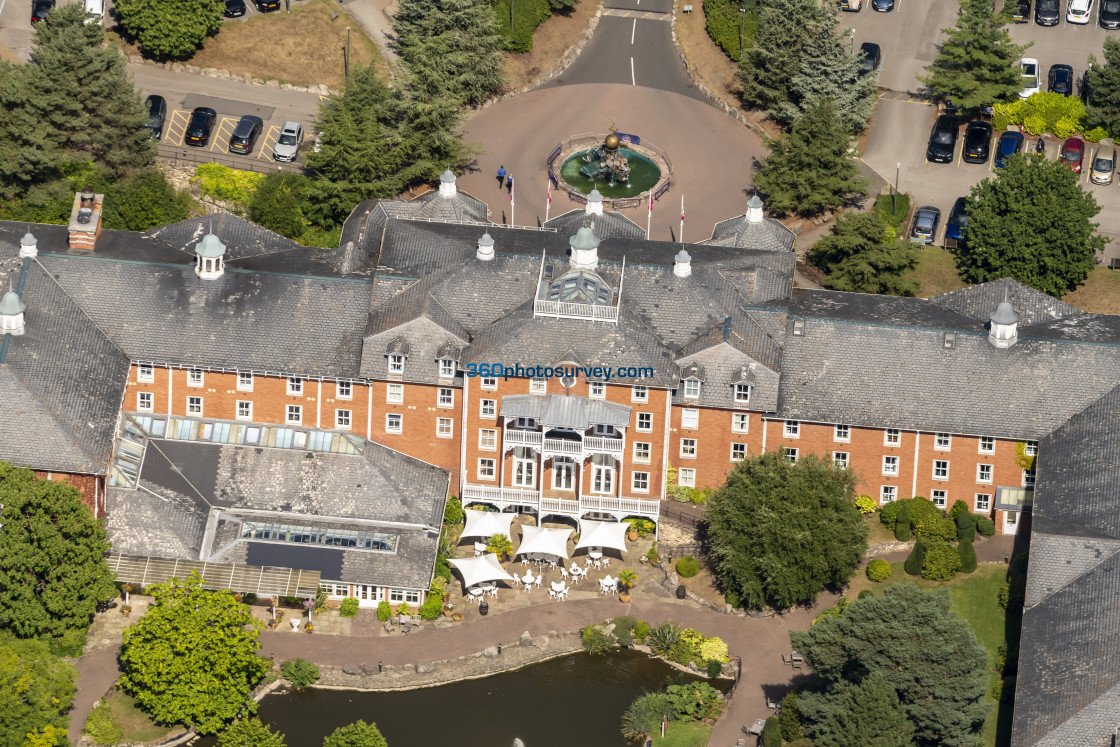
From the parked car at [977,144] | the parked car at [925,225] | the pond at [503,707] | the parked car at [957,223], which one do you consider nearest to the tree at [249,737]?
the pond at [503,707]

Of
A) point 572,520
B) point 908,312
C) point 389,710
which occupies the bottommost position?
point 389,710

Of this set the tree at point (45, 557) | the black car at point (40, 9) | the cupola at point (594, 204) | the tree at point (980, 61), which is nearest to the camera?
the tree at point (45, 557)

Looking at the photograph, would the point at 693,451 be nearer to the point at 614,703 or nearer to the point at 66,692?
the point at 614,703

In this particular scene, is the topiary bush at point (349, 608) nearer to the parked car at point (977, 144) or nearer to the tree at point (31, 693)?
the tree at point (31, 693)

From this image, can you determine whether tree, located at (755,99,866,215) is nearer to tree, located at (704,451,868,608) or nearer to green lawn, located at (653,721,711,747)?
tree, located at (704,451,868,608)

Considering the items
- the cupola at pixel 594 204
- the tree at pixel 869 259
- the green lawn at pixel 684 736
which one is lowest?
the green lawn at pixel 684 736

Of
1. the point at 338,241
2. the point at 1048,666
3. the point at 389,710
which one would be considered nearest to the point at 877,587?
the point at 1048,666

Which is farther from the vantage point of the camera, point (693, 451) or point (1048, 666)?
point (693, 451)

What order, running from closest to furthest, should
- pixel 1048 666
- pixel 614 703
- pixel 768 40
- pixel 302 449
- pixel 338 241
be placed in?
pixel 1048 666 < pixel 614 703 < pixel 302 449 < pixel 338 241 < pixel 768 40
